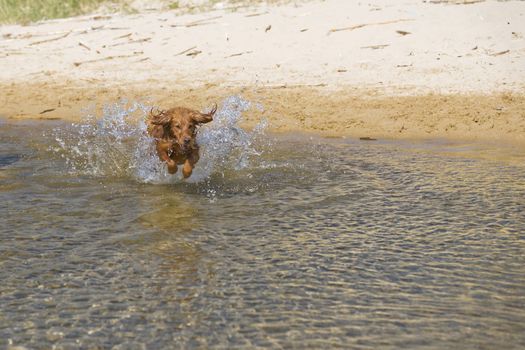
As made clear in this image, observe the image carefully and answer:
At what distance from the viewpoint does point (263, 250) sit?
22.1ft

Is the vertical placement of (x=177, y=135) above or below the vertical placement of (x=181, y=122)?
below

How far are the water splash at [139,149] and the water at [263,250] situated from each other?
5 cm

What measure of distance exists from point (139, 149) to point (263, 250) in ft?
14.5

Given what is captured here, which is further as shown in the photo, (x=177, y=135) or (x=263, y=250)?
(x=177, y=135)

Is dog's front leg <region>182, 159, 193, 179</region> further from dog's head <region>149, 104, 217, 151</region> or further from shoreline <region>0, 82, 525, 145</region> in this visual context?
shoreline <region>0, 82, 525, 145</region>

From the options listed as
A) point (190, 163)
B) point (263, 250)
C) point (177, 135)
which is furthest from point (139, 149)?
point (263, 250)

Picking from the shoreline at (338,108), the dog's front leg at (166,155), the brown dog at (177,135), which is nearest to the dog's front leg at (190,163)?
the brown dog at (177,135)

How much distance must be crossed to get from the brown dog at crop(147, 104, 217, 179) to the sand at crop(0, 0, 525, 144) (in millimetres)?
3972

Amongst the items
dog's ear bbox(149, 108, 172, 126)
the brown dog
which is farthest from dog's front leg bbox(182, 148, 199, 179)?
dog's ear bbox(149, 108, 172, 126)

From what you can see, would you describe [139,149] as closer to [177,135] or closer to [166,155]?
[166,155]

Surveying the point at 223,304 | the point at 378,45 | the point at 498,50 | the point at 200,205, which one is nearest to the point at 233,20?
the point at 378,45

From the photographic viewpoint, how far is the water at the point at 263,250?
5137 millimetres

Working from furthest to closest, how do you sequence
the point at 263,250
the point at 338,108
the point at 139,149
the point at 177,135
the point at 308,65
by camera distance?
the point at 308,65 < the point at 338,108 < the point at 139,149 < the point at 177,135 < the point at 263,250

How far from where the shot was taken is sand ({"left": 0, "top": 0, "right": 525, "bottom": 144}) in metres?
13.4
